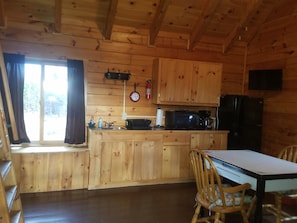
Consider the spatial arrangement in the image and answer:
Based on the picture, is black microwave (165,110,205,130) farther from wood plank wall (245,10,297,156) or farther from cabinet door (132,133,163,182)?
wood plank wall (245,10,297,156)

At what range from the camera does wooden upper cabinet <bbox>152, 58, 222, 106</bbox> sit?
4.41 m

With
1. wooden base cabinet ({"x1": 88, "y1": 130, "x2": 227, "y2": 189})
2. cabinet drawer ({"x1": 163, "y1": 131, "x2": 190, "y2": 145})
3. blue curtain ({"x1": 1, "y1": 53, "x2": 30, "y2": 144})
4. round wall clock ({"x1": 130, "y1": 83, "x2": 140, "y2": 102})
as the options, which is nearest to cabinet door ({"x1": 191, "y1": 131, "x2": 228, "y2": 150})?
wooden base cabinet ({"x1": 88, "y1": 130, "x2": 227, "y2": 189})

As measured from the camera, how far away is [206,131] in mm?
4438

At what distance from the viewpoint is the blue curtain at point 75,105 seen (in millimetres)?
4094

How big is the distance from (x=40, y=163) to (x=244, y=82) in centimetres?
388

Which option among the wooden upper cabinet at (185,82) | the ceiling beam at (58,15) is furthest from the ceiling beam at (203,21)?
the ceiling beam at (58,15)

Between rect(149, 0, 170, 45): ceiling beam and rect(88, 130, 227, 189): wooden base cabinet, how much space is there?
157cm

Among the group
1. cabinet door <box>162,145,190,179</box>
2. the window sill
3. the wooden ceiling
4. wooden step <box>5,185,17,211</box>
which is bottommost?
cabinet door <box>162,145,190,179</box>

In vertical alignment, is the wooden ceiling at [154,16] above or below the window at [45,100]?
above

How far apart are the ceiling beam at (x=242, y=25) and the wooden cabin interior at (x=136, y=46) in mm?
16

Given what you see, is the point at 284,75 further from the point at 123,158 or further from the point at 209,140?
the point at 123,158

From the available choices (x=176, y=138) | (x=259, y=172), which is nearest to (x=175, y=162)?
(x=176, y=138)

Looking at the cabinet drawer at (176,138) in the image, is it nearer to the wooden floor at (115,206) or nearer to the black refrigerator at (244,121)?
the wooden floor at (115,206)

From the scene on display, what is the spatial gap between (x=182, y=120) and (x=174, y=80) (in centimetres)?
67
